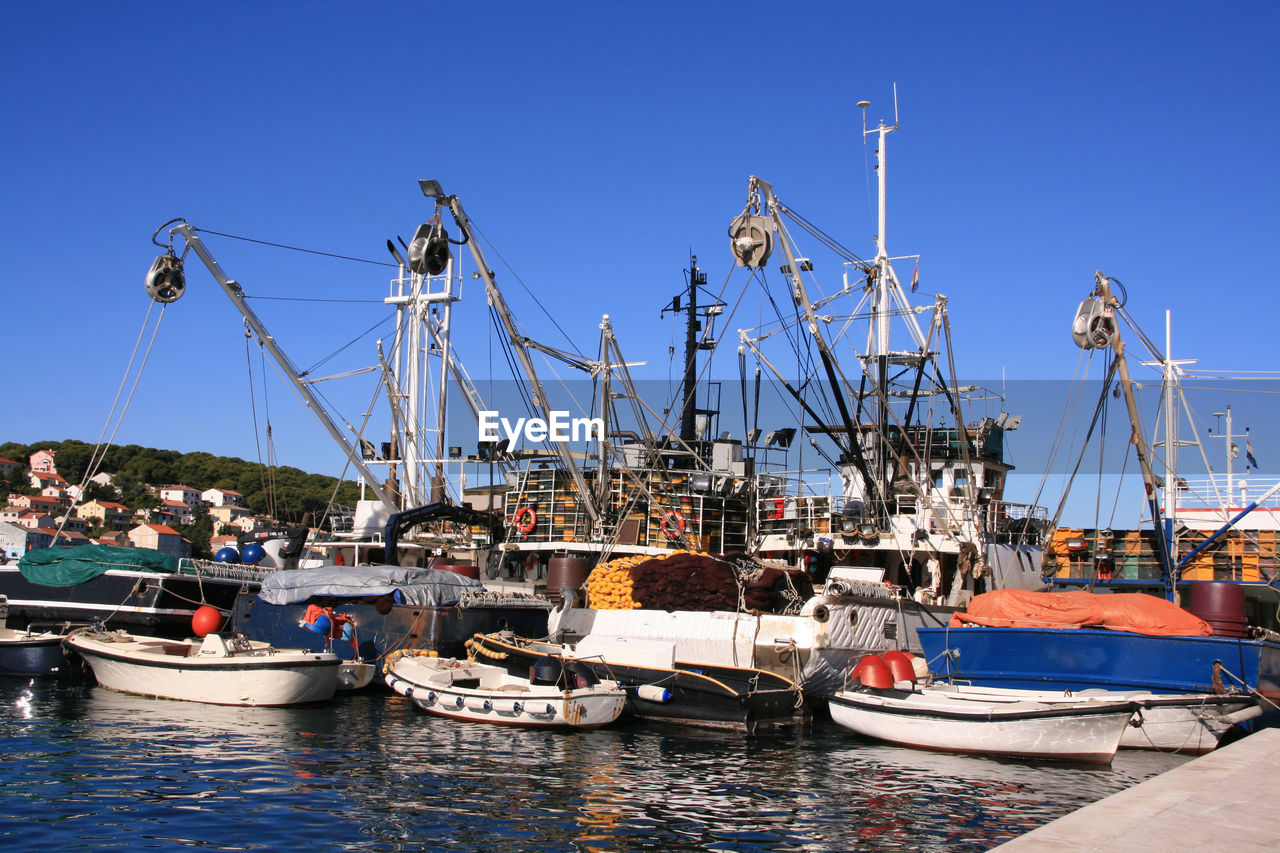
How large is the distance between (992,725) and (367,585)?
19.0 m

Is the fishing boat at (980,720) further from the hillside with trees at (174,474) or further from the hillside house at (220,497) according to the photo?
the hillside house at (220,497)

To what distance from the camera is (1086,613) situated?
23.5m

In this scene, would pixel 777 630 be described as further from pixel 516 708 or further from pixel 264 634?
pixel 264 634

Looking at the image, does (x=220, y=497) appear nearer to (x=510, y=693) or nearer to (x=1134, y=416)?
(x=510, y=693)

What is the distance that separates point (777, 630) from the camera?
88.8ft

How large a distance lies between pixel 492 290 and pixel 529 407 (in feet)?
17.9

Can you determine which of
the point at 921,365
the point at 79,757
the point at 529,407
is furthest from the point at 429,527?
the point at 79,757

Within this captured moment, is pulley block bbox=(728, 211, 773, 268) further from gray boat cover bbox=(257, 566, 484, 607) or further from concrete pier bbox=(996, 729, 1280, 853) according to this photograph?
concrete pier bbox=(996, 729, 1280, 853)

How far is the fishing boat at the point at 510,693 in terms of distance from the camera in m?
23.6

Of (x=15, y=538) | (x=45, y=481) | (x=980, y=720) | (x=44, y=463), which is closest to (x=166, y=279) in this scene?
(x=980, y=720)

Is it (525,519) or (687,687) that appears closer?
(687,687)

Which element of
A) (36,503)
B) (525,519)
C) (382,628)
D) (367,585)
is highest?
(36,503)

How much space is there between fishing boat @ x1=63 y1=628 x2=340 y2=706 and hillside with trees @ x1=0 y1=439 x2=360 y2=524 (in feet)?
379

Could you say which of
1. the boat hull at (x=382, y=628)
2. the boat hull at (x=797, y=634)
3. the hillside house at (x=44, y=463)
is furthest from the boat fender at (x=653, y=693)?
the hillside house at (x=44, y=463)
